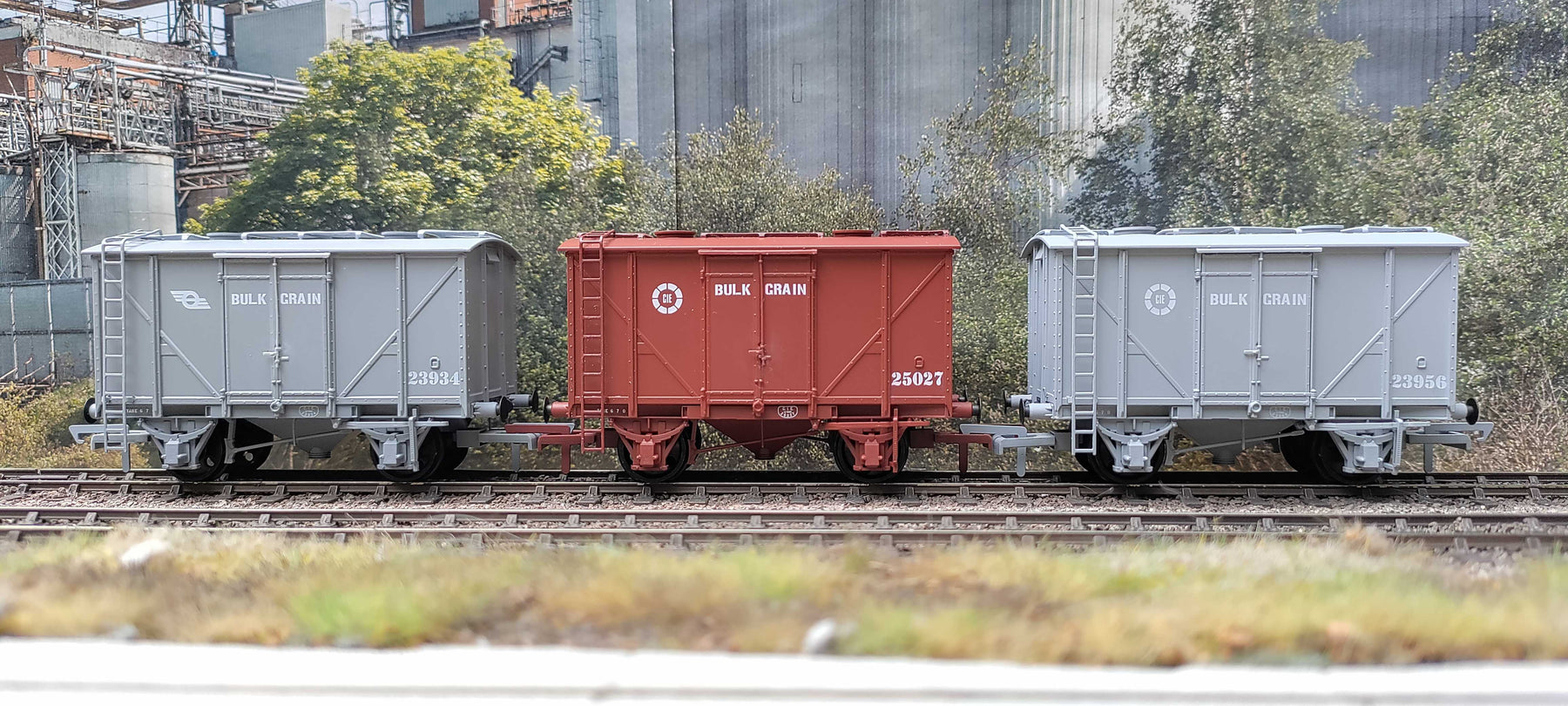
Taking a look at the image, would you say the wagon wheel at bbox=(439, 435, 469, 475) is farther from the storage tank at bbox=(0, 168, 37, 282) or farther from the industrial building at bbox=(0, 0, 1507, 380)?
the storage tank at bbox=(0, 168, 37, 282)

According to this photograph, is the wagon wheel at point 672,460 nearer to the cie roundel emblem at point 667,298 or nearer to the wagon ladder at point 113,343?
the cie roundel emblem at point 667,298

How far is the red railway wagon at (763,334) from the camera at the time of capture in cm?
1141

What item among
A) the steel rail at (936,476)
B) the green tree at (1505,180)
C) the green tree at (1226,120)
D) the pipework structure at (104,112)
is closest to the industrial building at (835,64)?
the green tree at (1226,120)

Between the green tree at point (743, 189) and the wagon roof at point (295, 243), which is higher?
the green tree at point (743, 189)

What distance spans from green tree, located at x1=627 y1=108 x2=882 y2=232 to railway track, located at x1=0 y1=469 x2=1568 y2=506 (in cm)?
626

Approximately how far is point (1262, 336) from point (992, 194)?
6.53 m

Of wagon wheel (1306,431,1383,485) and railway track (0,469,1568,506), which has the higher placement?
wagon wheel (1306,431,1383,485)

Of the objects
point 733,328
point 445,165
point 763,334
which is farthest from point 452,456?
point 445,165

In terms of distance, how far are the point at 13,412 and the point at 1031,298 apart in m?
18.1

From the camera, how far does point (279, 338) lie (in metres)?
11.6

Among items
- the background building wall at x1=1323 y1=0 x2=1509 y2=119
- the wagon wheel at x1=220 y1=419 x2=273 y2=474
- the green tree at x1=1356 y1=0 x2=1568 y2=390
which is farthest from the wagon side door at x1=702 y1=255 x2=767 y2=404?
the green tree at x1=1356 y1=0 x2=1568 y2=390

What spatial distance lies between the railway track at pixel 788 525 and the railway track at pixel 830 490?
3.61ft

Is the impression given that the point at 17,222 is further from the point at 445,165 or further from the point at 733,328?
the point at 733,328

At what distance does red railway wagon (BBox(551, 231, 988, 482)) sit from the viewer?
37.4ft
